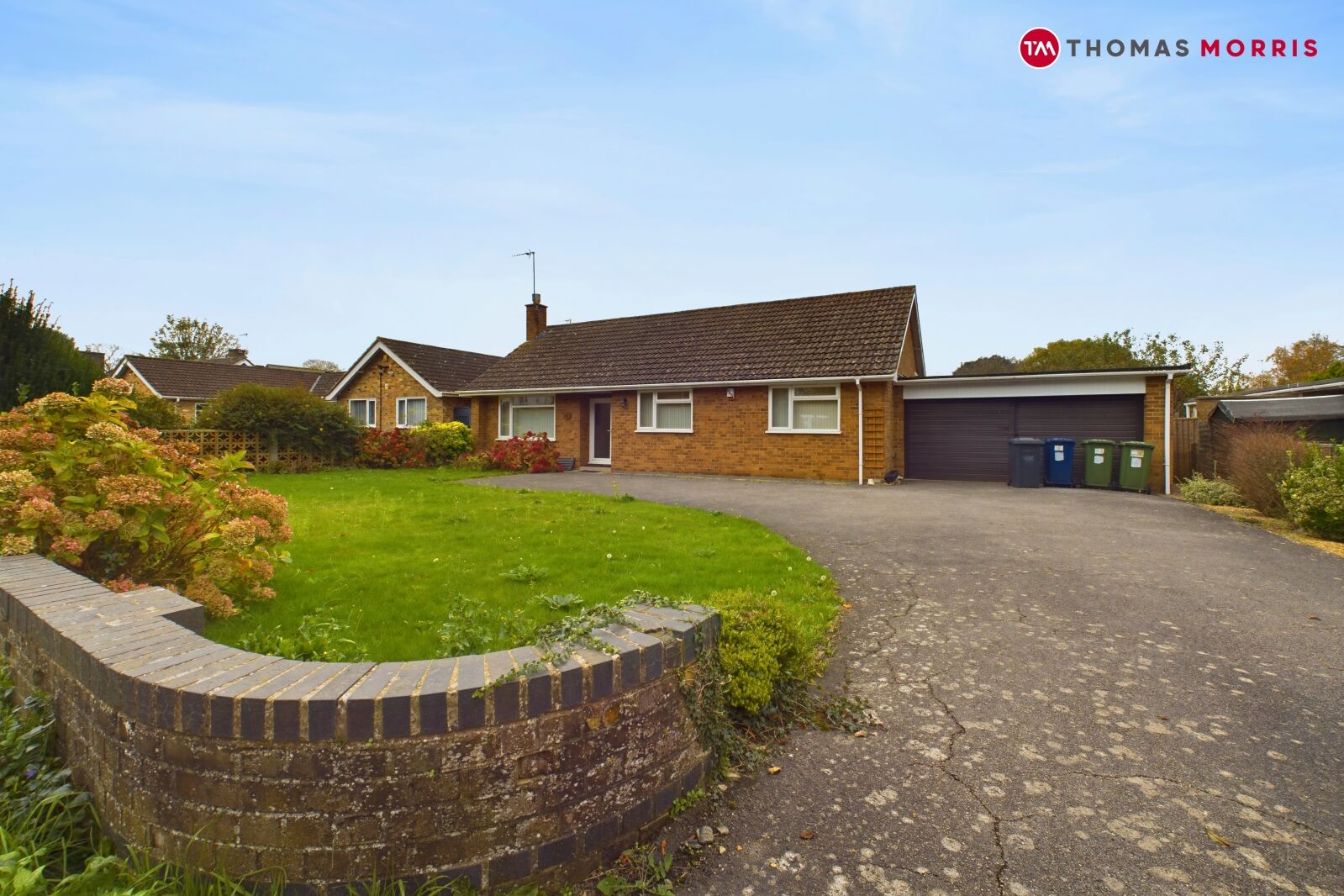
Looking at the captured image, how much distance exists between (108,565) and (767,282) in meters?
34.3

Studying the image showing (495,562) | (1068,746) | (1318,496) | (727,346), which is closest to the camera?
(1068,746)

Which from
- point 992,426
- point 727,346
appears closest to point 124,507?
point 727,346

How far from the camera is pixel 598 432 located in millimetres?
21156

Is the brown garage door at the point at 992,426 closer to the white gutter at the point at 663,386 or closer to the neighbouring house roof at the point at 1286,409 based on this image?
the neighbouring house roof at the point at 1286,409

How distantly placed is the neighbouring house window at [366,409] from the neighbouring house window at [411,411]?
59.6 inches

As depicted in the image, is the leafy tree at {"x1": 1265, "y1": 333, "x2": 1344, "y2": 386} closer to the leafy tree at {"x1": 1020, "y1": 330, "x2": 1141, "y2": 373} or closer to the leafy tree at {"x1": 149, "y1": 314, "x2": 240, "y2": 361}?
the leafy tree at {"x1": 1020, "y1": 330, "x2": 1141, "y2": 373}

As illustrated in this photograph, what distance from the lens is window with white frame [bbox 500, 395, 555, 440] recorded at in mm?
21594

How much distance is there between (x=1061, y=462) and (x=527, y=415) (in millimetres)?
16190

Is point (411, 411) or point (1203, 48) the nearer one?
point (1203, 48)

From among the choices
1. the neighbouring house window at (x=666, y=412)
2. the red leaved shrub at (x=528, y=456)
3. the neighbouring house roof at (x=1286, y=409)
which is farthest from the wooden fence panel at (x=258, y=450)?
the neighbouring house roof at (x=1286, y=409)

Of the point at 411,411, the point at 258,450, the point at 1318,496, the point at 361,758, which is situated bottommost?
the point at 361,758

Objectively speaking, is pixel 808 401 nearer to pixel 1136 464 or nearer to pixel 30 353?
pixel 1136 464

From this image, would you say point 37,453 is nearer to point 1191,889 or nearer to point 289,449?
point 1191,889

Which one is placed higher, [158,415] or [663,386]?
[663,386]
